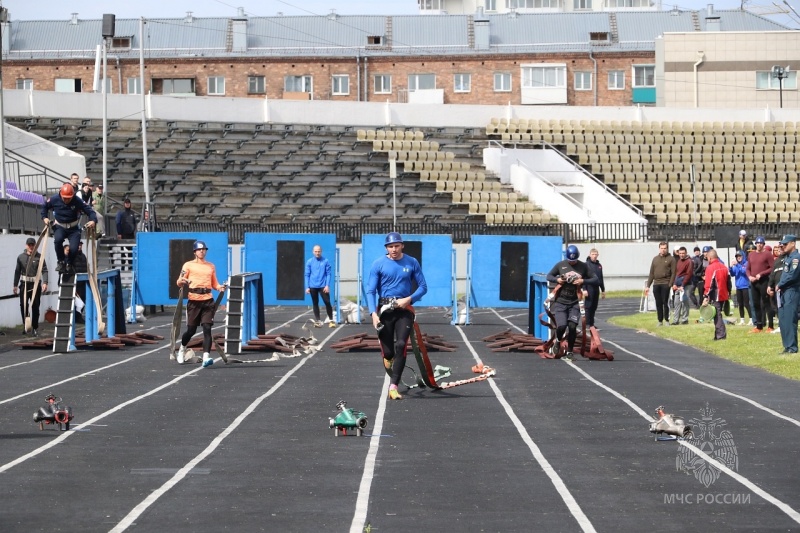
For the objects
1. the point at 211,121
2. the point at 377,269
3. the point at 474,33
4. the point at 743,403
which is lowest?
the point at 743,403

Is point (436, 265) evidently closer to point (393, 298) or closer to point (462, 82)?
point (393, 298)

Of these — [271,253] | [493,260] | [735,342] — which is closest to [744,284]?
[735,342]

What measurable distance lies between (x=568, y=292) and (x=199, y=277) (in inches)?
227

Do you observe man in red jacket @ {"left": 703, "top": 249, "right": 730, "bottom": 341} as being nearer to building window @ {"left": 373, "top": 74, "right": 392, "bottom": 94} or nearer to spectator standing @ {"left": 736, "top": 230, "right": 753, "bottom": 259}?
spectator standing @ {"left": 736, "top": 230, "right": 753, "bottom": 259}

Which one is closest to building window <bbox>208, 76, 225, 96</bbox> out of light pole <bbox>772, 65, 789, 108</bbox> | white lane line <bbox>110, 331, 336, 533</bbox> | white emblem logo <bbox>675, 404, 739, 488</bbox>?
light pole <bbox>772, 65, 789, 108</bbox>

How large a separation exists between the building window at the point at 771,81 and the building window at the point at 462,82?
16.9 metres

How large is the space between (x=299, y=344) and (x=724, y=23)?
6531cm

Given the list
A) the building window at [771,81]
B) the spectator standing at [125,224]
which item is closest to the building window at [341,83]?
the building window at [771,81]

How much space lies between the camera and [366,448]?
39.5ft

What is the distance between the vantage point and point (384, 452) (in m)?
11.8

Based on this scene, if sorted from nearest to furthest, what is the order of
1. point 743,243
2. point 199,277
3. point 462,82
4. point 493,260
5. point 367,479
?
point 367,479 < point 199,277 < point 493,260 < point 743,243 < point 462,82

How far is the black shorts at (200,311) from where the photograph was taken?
19.7 m

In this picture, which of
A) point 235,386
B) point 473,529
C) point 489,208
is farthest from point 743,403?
point 489,208

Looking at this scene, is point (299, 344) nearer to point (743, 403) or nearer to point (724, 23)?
point (743, 403)
